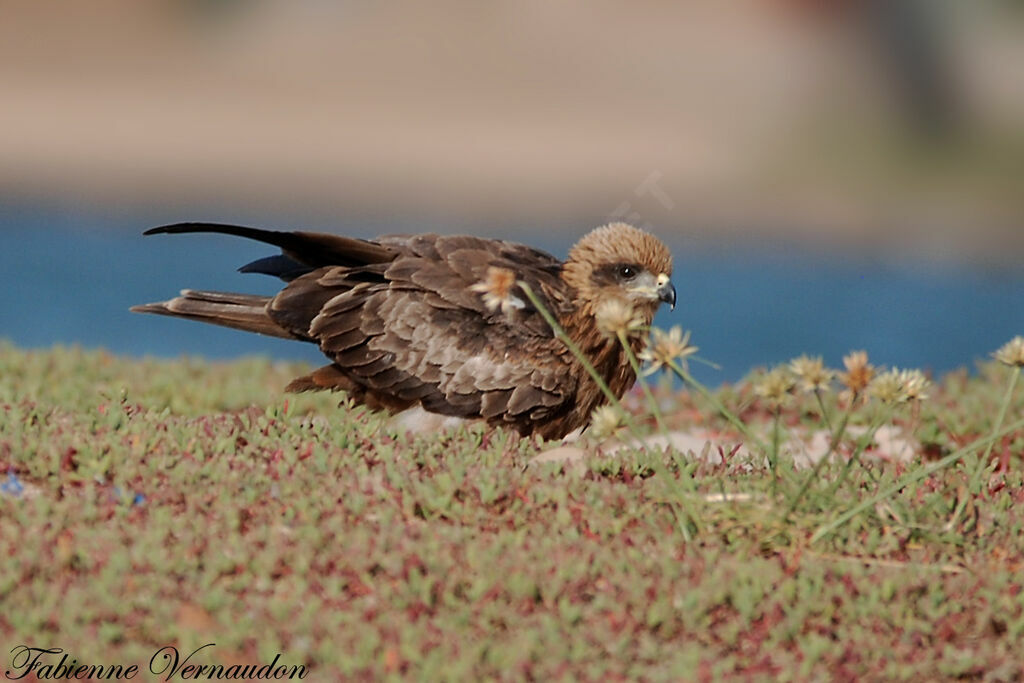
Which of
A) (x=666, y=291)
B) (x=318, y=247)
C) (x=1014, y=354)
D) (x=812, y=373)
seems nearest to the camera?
(x=812, y=373)

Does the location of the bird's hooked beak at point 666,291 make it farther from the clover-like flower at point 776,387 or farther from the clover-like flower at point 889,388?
the clover-like flower at point 776,387

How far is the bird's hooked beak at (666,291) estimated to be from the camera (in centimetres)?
674

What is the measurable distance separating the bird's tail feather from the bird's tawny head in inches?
61.3

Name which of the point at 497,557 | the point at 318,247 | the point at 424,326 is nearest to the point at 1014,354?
the point at 497,557

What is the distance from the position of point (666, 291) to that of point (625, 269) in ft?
0.84

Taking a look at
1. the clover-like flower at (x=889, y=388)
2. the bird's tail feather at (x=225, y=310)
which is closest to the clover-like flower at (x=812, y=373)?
the clover-like flower at (x=889, y=388)

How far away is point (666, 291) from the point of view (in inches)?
266

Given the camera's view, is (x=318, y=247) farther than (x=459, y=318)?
Yes

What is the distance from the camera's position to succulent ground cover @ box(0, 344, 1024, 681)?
3.81m

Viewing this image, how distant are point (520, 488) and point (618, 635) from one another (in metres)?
0.93

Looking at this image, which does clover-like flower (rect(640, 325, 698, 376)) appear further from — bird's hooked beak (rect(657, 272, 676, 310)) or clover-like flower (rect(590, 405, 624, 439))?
bird's hooked beak (rect(657, 272, 676, 310))

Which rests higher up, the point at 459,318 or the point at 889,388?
the point at 889,388

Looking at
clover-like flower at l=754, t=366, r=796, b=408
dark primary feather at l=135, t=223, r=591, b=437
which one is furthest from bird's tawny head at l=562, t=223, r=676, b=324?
clover-like flower at l=754, t=366, r=796, b=408

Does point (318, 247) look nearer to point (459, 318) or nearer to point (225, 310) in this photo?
point (225, 310)
